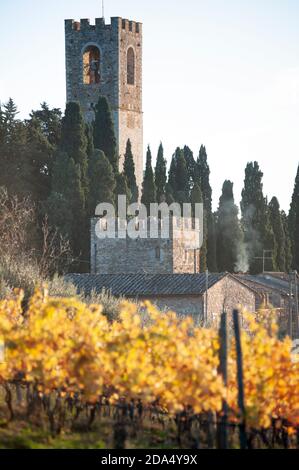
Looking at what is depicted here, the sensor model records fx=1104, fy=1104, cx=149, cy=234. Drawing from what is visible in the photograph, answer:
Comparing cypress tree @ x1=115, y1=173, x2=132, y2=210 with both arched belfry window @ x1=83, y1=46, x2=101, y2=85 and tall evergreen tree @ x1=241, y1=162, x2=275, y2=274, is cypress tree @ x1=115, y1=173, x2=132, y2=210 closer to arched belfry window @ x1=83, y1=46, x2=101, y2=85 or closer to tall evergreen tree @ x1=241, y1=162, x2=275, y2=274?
tall evergreen tree @ x1=241, y1=162, x2=275, y2=274

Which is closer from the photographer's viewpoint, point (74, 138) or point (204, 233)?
point (74, 138)

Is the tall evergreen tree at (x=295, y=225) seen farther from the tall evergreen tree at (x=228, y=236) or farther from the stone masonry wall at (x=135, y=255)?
the stone masonry wall at (x=135, y=255)

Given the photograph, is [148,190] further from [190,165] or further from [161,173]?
[190,165]

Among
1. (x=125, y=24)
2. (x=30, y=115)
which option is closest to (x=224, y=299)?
(x=30, y=115)

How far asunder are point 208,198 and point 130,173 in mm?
6344

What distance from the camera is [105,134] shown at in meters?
43.8

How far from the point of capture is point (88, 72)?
5347 cm

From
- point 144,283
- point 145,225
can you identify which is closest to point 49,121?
point 145,225

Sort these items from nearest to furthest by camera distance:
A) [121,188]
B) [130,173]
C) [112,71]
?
[121,188] < [130,173] < [112,71]

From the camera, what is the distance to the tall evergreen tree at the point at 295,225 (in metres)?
50.8

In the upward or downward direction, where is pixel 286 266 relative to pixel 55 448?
upward
